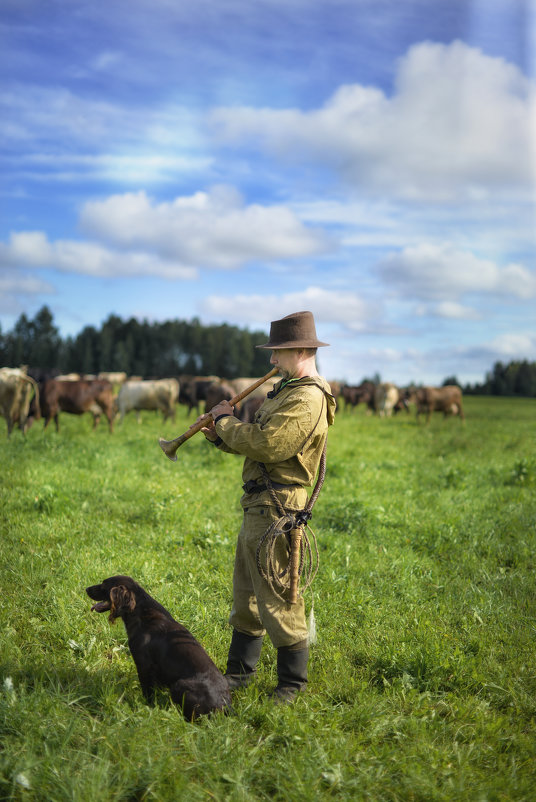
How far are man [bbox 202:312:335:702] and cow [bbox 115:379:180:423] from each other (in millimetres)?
21170

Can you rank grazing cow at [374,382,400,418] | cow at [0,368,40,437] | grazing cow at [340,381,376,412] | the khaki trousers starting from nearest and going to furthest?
the khaki trousers → cow at [0,368,40,437] → grazing cow at [374,382,400,418] → grazing cow at [340,381,376,412]

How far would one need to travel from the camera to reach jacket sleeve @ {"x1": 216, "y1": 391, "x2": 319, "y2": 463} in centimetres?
400

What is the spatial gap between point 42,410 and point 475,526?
14.7 metres

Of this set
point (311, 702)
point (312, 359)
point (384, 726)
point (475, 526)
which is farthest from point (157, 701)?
point (475, 526)

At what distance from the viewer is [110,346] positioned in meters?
94.9

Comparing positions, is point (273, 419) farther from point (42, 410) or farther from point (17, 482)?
point (42, 410)

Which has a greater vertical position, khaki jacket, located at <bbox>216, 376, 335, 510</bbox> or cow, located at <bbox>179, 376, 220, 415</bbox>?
cow, located at <bbox>179, 376, 220, 415</bbox>

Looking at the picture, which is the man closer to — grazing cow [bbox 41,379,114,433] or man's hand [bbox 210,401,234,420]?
man's hand [bbox 210,401,234,420]

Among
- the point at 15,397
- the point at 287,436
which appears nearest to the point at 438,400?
the point at 15,397

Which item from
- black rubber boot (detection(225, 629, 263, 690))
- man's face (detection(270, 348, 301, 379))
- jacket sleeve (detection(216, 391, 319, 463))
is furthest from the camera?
black rubber boot (detection(225, 629, 263, 690))

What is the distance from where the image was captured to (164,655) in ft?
12.8

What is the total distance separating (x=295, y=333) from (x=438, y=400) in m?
28.1

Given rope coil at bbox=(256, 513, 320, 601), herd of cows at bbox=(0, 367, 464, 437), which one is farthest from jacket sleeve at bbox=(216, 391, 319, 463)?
herd of cows at bbox=(0, 367, 464, 437)

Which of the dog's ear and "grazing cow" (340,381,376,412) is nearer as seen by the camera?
the dog's ear
